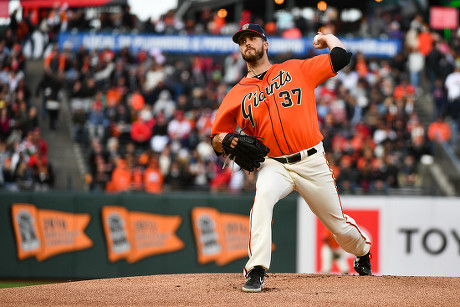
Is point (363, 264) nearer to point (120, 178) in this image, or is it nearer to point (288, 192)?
point (288, 192)

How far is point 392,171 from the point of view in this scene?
1214 centimetres

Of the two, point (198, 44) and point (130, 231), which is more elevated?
point (198, 44)

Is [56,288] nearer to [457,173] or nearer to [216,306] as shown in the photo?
[216,306]

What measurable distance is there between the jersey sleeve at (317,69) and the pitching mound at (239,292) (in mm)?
1562

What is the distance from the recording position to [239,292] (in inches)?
207

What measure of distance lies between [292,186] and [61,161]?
9431mm

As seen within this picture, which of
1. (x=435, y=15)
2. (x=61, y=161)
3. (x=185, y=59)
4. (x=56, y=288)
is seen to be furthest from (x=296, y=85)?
(x=435, y=15)

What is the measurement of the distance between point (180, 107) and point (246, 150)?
949 cm

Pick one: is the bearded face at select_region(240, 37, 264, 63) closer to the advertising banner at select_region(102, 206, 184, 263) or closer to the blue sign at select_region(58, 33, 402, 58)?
the advertising banner at select_region(102, 206, 184, 263)

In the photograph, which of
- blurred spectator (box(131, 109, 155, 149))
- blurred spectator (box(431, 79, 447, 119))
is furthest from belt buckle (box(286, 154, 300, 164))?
blurred spectator (box(431, 79, 447, 119))

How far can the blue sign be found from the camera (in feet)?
57.1

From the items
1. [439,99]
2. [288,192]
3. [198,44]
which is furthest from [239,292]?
[198,44]

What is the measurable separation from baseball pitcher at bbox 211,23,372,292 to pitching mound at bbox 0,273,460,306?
0.42 meters

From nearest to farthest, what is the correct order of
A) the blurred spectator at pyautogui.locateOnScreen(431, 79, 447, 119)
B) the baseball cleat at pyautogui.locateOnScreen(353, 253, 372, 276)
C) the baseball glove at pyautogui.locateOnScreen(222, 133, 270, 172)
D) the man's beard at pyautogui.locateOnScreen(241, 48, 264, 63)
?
the baseball glove at pyautogui.locateOnScreen(222, 133, 270, 172) → the man's beard at pyautogui.locateOnScreen(241, 48, 264, 63) → the baseball cleat at pyautogui.locateOnScreen(353, 253, 372, 276) → the blurred spectator at pyautogui.locateOnScreen(431, 79, 447, 119)
